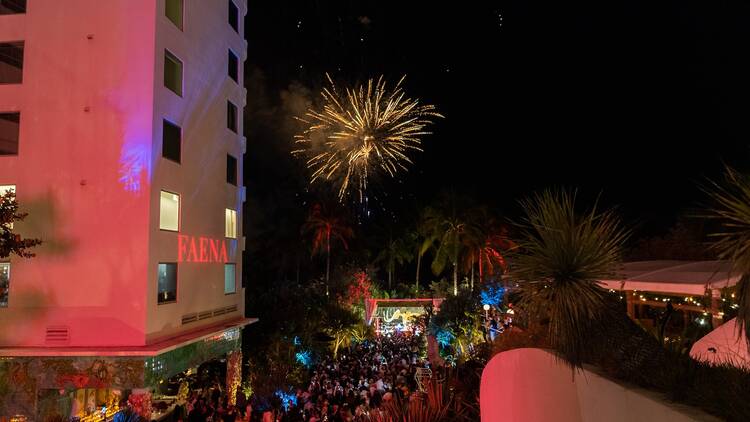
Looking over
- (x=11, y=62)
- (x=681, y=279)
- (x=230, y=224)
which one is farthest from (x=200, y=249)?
(x=681, y=279)

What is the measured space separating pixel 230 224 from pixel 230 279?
2050 millimetres

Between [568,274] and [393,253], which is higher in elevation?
[393,253]

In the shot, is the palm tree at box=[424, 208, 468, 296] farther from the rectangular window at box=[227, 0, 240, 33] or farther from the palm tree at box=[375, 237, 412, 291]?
the rectangular window at box=[227, 0, 240, 33]

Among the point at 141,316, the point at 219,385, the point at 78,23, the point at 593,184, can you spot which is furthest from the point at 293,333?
the point at 593,184

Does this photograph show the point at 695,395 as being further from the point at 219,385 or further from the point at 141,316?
the point at 219,385

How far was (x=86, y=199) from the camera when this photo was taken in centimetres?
1373

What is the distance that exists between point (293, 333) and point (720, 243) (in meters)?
22.0

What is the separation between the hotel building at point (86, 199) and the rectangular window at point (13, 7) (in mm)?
26

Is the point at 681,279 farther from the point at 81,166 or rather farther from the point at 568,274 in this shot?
the point at 81,166

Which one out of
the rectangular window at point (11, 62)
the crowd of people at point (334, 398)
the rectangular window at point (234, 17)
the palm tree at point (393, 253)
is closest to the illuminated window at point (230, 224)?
the crowd of people at point (334, 398)

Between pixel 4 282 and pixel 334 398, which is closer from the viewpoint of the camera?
pixel 4 282

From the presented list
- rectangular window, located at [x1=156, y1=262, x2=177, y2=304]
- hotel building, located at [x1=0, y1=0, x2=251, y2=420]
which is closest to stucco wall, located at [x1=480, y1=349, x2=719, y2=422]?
hotel building, located at [x1=0, y1=0, x2=251, y2=420]

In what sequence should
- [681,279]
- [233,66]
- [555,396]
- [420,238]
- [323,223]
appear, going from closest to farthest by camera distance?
[555,396] → [681,279] → [233,66] → [323,223] → [420,238]

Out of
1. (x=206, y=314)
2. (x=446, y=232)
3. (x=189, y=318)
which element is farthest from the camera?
(x=446, y=232)
